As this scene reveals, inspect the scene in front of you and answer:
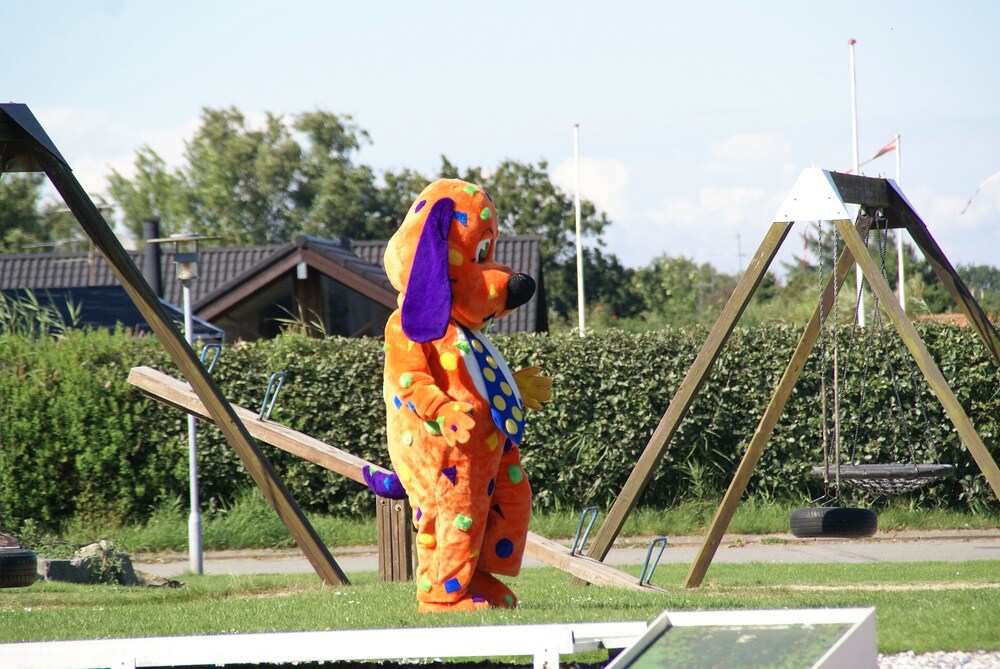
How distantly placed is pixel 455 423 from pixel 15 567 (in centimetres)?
237

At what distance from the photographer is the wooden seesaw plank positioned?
24.9ft

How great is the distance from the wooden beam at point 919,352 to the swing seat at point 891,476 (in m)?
0.31

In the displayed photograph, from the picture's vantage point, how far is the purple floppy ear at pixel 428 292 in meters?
5.93

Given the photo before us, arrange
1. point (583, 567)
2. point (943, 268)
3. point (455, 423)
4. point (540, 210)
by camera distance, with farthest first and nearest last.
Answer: point (540, 210) → point (943, 268) → point (583, 567) → point (455, 423)

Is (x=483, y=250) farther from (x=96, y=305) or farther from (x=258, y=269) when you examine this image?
(x=96, y=305)

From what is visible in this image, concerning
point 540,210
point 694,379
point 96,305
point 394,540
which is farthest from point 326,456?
point 540,210

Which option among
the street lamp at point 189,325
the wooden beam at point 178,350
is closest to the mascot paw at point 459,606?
the wooden beam at point 178,350

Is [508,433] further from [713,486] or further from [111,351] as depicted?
[111,351]

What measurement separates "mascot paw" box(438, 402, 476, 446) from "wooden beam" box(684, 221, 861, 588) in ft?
8.48

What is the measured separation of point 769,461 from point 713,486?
690 mm

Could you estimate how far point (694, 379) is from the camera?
769cm

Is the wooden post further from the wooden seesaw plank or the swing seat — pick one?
the swing seat

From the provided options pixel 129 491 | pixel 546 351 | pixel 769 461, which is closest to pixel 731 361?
pixel 769 461

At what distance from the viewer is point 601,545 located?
795 cm
